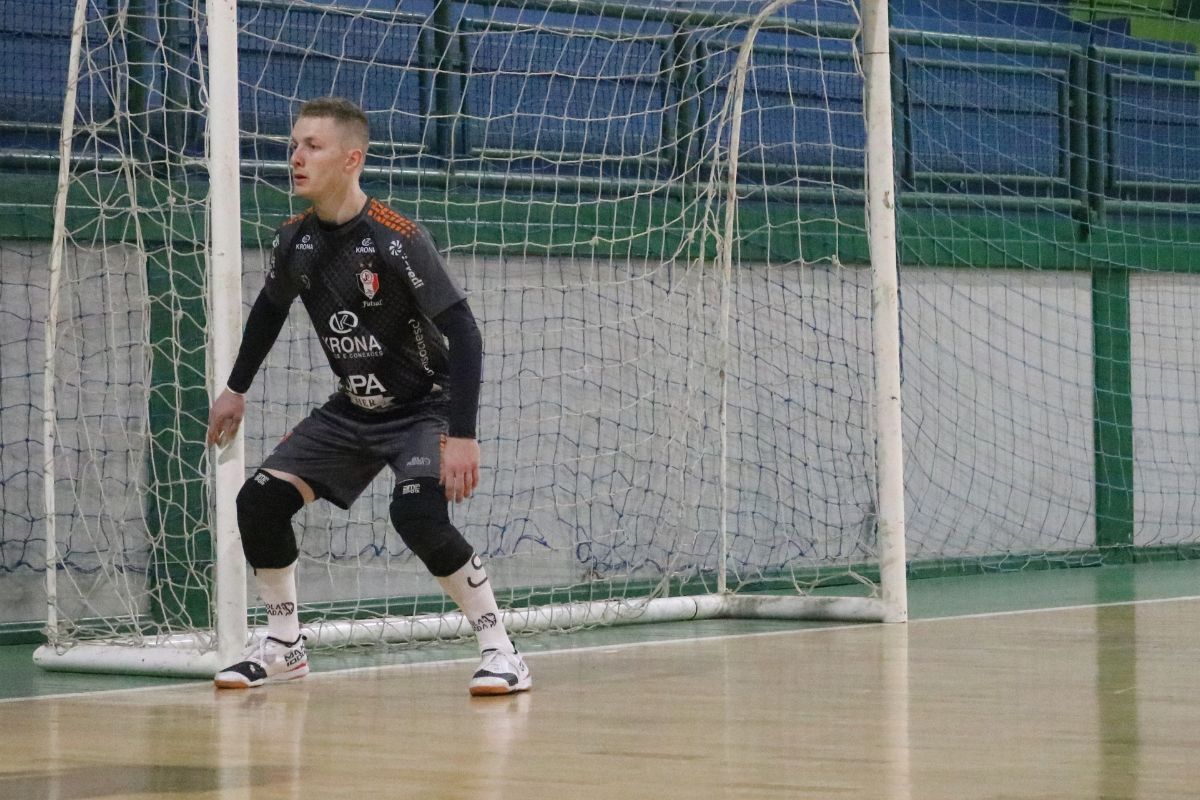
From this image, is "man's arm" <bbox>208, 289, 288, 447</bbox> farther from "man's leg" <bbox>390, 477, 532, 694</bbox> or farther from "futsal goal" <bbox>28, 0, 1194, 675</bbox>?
"man's leg" <bbox>390, 477, 532, 694</bbox>

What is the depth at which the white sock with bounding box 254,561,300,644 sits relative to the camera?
5824 mm

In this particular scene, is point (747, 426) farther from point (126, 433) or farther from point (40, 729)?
point (40, 729)

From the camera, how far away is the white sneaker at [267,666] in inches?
226

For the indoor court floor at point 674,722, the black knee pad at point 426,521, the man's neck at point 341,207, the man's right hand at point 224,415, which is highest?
the man's neck at point 341,207

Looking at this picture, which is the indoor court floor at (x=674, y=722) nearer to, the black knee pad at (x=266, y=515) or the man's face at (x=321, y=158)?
the black knee pad at (x=266, y=515)

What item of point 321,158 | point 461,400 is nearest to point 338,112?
point 321,158

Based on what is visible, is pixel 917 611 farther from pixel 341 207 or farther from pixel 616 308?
pixel 341 207

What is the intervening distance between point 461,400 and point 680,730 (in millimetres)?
1197

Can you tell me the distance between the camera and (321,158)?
5531 millimetres

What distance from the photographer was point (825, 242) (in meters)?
9.70

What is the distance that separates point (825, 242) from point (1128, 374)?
2424 millimetres

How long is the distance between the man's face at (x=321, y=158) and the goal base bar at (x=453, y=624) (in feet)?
4.91

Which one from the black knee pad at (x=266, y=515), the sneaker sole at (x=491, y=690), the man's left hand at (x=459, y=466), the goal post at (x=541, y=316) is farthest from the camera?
the goal post at (x=541, y=316)

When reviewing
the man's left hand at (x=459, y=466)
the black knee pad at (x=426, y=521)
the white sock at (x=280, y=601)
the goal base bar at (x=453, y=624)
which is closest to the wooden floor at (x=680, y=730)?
the white sock at (x=280, y=601)
